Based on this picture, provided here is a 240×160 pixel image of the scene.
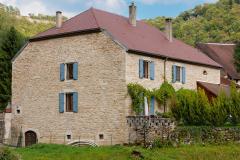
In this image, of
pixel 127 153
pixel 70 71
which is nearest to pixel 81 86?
pixel 70 71

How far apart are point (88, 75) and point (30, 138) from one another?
21.7ft

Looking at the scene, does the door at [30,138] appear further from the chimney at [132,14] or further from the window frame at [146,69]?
the chimney at [132,14]

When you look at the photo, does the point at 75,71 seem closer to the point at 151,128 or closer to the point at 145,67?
the point at 145,67

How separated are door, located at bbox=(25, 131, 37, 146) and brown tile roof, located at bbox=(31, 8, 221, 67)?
662 cm

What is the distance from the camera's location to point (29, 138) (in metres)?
35.7

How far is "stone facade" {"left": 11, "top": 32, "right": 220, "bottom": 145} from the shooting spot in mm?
31422

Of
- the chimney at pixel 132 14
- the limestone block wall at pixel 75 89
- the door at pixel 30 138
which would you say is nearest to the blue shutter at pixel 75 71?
the limestone block wall at pixel 75 89

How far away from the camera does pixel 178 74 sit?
36688 millimetres

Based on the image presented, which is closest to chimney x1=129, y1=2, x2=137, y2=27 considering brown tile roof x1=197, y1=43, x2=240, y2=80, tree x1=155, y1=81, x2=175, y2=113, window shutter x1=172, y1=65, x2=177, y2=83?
window shutter x1=172, y1=65, x2=177, y2=83

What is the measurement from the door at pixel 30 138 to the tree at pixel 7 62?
847 centimetres

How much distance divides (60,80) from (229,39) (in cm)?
4003

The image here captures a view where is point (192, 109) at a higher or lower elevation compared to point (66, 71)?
lower

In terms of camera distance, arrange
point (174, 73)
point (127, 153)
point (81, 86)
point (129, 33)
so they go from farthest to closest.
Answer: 1. point (174, 73)
2. point (129, 33)
3. point (81, 86)
4. point (127, 153)

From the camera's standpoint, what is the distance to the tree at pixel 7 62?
4391 centimetres
